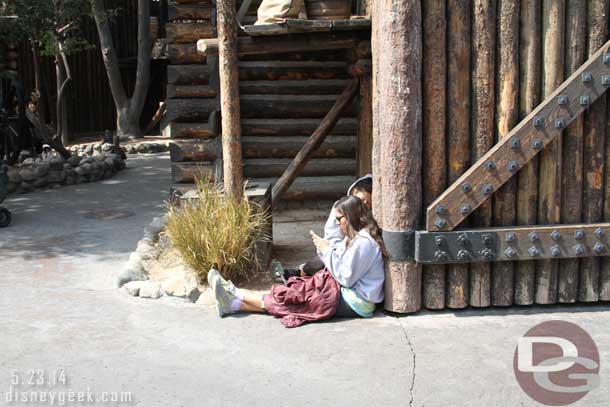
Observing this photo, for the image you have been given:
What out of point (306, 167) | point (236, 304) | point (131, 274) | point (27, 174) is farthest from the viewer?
point (27, 174)

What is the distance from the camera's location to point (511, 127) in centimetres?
541

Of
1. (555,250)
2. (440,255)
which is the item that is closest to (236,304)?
(440,255)

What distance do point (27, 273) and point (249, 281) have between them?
7.14 ft

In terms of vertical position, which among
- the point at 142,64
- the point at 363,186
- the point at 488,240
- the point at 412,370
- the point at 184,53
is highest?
the point at 184,53

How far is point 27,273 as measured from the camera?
22.9 feet

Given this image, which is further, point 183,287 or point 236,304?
point 183,287

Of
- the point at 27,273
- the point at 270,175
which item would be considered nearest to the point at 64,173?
the point at 270,175

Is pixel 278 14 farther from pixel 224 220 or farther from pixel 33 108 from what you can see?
pixel 33 108

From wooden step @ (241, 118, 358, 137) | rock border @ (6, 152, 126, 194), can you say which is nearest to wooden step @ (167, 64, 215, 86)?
wooden step @ (241, 118, 358, 137)

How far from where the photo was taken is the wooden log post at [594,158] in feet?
17.6

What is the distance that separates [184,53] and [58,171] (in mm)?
3584

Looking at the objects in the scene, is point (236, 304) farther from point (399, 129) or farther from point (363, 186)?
point (399, 129)

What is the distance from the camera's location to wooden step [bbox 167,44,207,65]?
10.4 meters

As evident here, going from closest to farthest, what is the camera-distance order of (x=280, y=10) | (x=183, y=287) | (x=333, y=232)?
(x=333, y=232) → (x=183, y=287) → (x=280, y=10)
